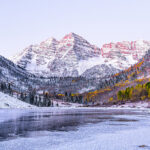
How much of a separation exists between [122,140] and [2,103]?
114 metres

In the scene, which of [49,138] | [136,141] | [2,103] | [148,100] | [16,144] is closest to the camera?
[16,144]

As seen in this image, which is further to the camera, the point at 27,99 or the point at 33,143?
the point at 27,99

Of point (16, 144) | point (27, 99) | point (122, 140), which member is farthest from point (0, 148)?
point (27, 99)

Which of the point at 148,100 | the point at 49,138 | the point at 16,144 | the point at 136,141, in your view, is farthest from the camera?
the point at 148,100

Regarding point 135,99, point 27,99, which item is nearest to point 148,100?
point 135,99

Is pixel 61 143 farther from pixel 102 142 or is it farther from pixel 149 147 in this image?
pixel 149 147

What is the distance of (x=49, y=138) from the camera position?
75.6ft

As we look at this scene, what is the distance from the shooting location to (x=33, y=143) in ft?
66.7

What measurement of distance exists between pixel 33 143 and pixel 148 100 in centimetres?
15904

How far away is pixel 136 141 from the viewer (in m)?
21.4

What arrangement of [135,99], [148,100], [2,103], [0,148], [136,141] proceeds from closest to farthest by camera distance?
[0,148], [136,141], [2,103], [148,100], [135,99]

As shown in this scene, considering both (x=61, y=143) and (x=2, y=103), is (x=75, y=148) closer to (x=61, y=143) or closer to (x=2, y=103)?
(x=61, y=143)

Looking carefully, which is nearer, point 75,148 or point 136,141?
point 75,148

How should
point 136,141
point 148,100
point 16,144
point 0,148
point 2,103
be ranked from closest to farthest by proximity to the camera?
1. point 0,148
2. point 16,144
3. point 136,141
4. point 2,103
5. point 148,100
